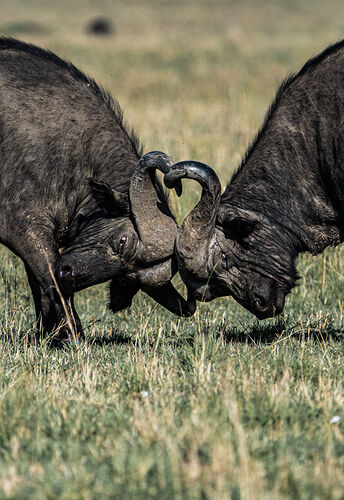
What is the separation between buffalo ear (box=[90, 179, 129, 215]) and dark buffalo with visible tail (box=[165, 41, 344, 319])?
1.68 feet

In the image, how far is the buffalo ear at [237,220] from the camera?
5.38 m

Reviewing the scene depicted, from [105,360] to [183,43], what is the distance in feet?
93.5

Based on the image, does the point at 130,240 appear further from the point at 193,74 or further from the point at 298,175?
the point at 193,74

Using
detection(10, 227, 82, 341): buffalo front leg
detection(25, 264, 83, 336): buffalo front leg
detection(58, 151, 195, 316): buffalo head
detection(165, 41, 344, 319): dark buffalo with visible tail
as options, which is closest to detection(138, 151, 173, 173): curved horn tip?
detection(58, 151, 195, 316): buffalo head

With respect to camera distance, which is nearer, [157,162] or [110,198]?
[157,162]

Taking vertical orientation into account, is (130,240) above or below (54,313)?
above

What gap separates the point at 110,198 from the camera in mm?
5578

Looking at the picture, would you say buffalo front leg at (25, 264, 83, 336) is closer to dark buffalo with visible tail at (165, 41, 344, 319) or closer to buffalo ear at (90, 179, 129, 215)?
buffalo ear at (90, 179, 129, 215)

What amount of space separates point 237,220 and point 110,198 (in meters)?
1.00

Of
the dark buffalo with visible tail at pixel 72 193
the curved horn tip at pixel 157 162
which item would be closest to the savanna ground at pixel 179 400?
the dark buffalo with visible tail at pixel 72 193

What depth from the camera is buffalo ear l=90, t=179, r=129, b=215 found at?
5.46 m

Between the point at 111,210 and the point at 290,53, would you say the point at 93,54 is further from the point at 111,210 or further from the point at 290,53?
the point at 111,210

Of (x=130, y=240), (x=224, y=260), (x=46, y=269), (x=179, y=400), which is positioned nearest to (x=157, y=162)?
(x=130, y=240)

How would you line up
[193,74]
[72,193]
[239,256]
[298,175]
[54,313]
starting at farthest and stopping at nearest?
[193,74] < [72,193] < [54,313] < [298,175] < [239,256]
